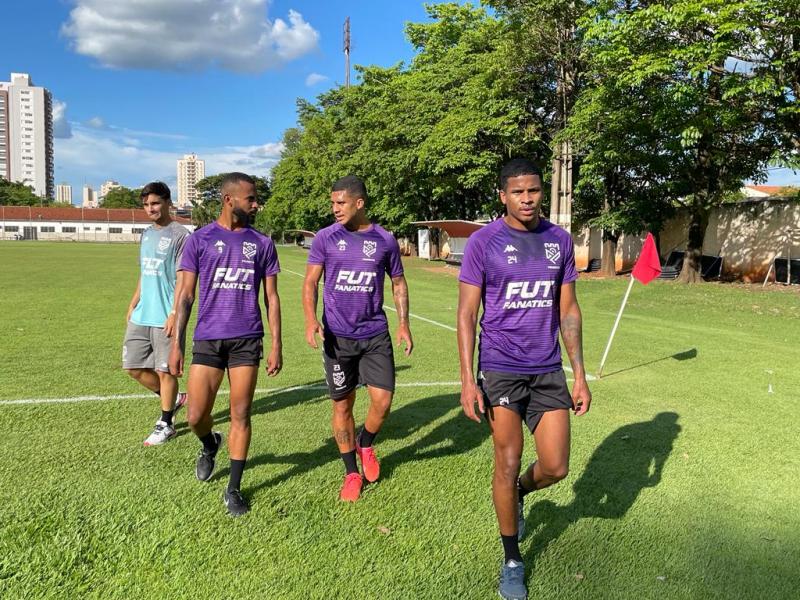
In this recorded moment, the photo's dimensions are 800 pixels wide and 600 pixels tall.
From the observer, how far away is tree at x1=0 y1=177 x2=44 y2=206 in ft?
380

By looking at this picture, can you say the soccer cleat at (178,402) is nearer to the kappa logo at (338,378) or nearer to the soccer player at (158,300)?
the soccer player at (158,300)

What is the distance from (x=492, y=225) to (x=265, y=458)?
8.70 ft

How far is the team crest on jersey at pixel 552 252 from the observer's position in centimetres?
301

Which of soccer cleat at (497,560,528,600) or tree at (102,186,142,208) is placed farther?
tree at (102,186,142,208)

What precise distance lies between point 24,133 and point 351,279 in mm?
208673

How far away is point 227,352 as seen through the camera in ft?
12.4

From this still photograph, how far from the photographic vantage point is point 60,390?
6.27m

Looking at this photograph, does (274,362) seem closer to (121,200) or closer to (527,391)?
(527,391)

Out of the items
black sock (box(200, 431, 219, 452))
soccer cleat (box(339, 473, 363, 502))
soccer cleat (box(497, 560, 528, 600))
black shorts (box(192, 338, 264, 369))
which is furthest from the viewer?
black sock (box(200, 431, 219, 452))

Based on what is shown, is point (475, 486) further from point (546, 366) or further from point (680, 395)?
point (680, 395)

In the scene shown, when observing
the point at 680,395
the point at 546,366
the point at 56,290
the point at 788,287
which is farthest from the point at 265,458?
the point at 788,287

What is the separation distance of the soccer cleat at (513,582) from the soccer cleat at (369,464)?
1.37 metres

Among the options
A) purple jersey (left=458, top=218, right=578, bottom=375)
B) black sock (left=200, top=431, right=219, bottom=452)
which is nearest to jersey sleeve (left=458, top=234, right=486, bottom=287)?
purple jersey (left=458, top=218, right=578, bottom=375)

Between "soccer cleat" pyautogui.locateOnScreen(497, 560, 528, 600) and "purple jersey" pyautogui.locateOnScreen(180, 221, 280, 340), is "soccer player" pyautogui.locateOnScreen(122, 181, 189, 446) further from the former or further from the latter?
"soccer cleat" pyautogui.locateOnScreen(497, 560, 528, 600)
